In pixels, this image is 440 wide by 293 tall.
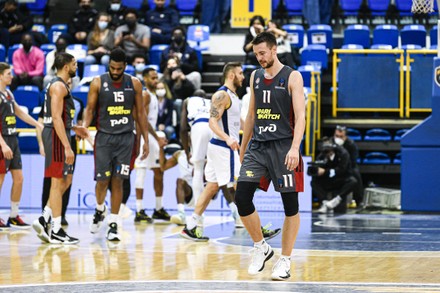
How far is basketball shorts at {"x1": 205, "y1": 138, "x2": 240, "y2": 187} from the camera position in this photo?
37.8 feet

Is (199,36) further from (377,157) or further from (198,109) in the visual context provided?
(198,109)

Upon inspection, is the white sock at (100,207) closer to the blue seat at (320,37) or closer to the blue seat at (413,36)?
the blue seat at (320,37)

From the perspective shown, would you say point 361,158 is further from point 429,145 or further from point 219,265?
point 219,265

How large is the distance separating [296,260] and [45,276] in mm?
2441

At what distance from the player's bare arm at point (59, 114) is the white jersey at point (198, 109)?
2.67 meters

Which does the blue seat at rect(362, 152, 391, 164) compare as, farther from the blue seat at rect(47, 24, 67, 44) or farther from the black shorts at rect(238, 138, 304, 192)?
the black shorts at rect(238, 138, 304, 192)

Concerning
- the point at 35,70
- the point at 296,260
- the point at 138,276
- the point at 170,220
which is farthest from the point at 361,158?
the point at 138,276

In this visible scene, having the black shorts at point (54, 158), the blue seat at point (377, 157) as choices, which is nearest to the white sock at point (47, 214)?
the black shorts at point (54, 158)

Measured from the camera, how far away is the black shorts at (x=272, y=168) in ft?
25.6

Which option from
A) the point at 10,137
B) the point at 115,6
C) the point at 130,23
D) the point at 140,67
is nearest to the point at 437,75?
the point at 140,67

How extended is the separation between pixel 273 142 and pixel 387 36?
12.4m

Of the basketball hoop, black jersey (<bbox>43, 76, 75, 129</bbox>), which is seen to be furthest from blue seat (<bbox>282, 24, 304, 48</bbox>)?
black jersey (<bbox>43, 76, 75, 129</bbox>)

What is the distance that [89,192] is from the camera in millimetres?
A: 16922

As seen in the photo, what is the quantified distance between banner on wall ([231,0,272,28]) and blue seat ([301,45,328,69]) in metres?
2.51
